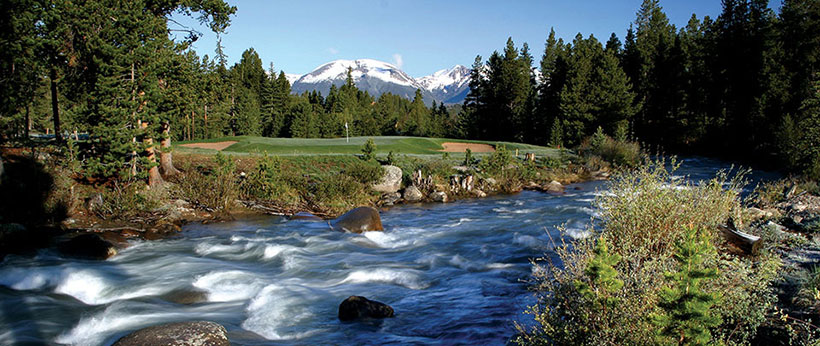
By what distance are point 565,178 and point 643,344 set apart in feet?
76.2

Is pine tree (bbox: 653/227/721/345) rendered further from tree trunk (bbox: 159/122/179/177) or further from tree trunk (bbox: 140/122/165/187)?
tree trunk (bbox: 159/122/179/177)

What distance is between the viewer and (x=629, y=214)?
6801 mm

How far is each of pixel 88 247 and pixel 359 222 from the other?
630 cm

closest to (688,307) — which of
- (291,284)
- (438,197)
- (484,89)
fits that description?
(291,284)

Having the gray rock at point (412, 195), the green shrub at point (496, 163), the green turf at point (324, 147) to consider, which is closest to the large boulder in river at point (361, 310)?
the gray rock at point (412, 195)

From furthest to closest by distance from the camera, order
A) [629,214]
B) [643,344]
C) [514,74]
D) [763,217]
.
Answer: [514,74], [763,217], [629,214], [643,344]

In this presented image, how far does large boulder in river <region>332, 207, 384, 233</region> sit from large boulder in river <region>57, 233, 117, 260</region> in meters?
5.39

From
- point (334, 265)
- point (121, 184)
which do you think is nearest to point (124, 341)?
point (334, 265)

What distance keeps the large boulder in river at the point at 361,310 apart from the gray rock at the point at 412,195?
40.9ft

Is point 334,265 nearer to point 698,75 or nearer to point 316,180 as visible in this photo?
point 316,180

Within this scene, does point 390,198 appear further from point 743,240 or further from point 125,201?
point 743,240

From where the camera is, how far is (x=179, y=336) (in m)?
5.15

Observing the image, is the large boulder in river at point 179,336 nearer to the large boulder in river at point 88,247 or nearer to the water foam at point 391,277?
the water foam at point 391,277

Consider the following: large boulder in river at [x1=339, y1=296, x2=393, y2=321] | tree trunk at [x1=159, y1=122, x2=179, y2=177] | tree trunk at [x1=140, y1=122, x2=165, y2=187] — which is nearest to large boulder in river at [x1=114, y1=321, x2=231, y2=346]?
large boulder in river at [x1=339, y1=296, x2=393, y2=321]
